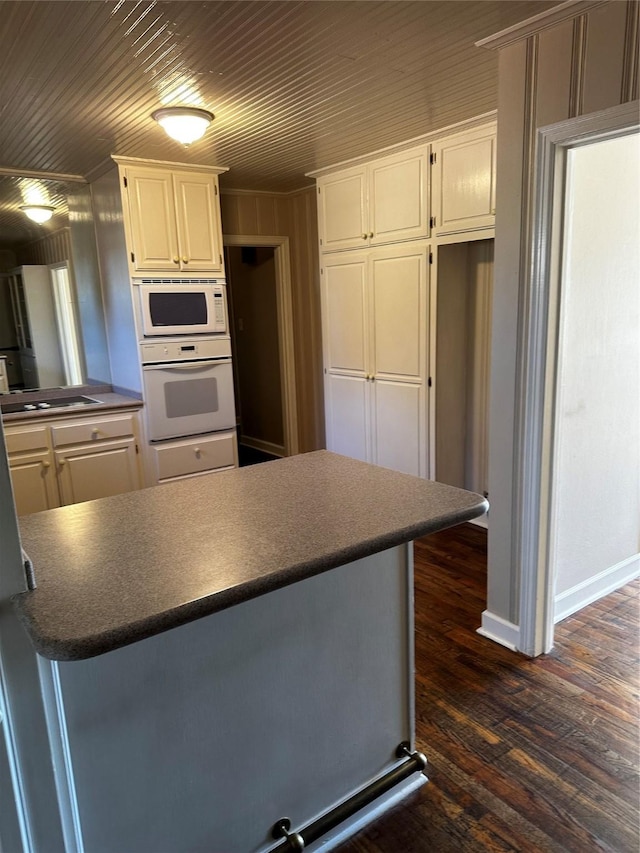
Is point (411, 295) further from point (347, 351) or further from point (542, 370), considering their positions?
point (542, 370)

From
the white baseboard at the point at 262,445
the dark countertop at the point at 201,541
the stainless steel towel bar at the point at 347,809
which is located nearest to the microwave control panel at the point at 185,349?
the white baseboard at the point at 262,445

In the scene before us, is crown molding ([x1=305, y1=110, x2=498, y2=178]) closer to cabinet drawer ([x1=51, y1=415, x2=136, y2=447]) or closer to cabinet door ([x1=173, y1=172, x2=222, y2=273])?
cabinet door ([x1=173, y1=172, x2=222, y2=273])

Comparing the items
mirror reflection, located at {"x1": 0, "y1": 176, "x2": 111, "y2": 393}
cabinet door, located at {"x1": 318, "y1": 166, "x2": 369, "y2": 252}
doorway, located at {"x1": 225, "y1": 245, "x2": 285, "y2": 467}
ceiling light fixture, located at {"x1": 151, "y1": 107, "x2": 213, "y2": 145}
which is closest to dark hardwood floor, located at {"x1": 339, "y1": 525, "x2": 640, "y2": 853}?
cabinet door, located at {"x1": 318, "y1": 166, "x2": 369, "y2": 252}

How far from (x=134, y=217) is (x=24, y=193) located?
0.85m

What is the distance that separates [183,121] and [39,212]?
1789 millimetres

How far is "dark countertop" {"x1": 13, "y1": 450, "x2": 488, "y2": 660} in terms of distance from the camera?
94 cm

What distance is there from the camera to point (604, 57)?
175cm

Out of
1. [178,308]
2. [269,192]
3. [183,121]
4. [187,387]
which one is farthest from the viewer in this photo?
[269,192]

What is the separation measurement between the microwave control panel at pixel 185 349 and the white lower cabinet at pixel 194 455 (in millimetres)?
551

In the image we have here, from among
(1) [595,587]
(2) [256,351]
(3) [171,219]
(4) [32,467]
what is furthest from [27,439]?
(1) [595,587]

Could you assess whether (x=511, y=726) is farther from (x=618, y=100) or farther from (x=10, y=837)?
(x=618, y=100)

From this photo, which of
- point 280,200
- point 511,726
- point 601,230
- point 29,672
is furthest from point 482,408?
point 29,672

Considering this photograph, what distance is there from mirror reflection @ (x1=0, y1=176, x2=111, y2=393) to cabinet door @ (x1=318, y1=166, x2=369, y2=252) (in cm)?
161

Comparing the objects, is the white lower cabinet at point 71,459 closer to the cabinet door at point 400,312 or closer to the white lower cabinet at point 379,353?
the white lower cabinet at point 379,353
